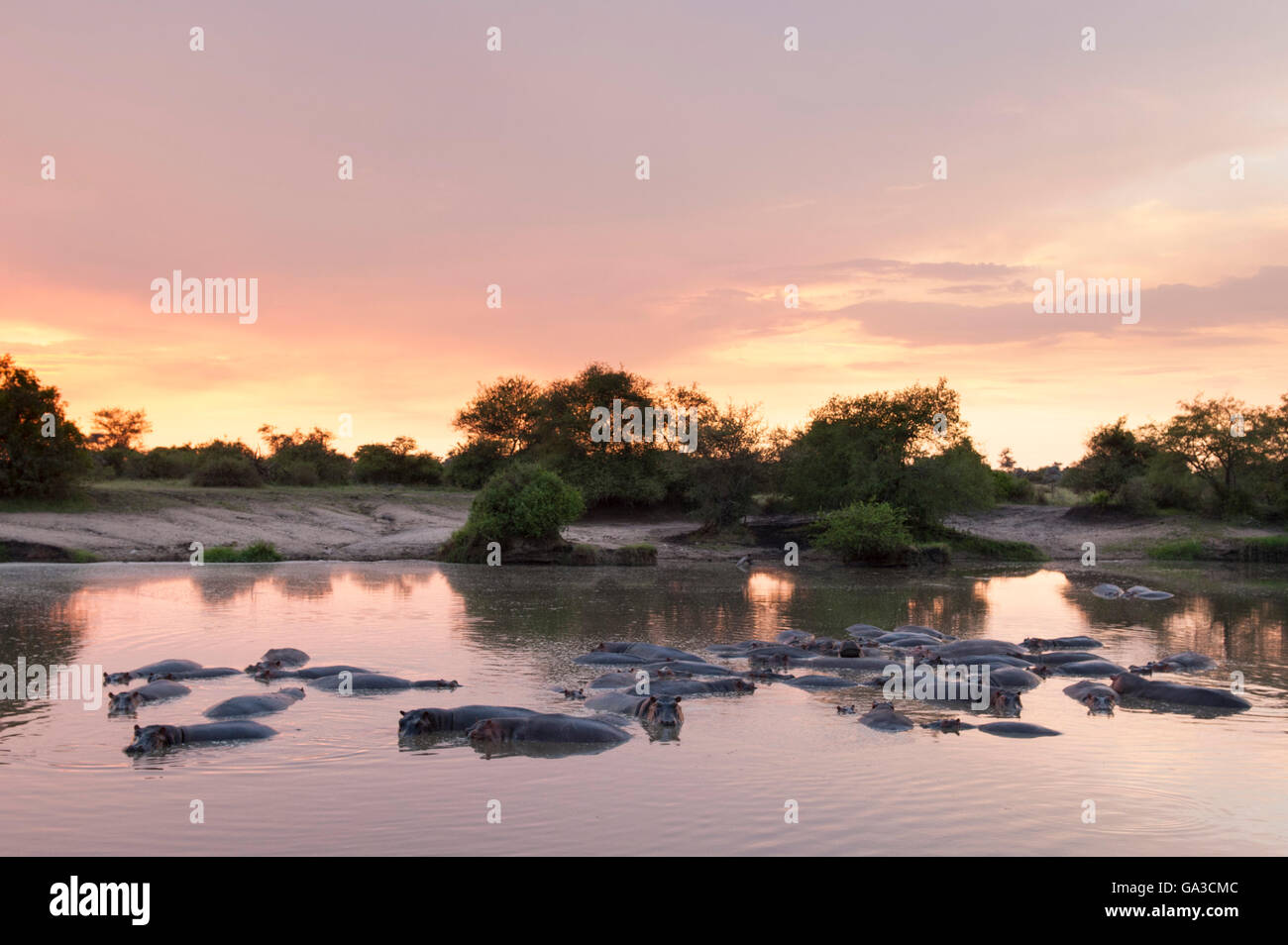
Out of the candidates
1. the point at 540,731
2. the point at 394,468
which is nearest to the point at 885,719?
the point at 540,731

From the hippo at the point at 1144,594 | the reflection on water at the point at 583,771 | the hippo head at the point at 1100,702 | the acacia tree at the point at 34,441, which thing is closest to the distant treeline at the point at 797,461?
the acacia tree at the point at 34,441

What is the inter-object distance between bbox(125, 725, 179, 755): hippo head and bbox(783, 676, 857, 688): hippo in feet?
29.2

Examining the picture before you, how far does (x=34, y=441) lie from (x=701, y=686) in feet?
104

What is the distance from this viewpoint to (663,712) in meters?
13.0

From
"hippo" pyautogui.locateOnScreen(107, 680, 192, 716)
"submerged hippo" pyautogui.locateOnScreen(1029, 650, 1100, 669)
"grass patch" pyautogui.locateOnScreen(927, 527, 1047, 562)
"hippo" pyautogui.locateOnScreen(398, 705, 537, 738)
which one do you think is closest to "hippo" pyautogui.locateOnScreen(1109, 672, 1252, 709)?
"submerged hippo" pyautogui.locateOnScreen(1029, 650, 1100, 669)

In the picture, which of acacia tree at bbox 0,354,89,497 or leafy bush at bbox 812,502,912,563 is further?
leafy bush at bbox 812,502,912,563

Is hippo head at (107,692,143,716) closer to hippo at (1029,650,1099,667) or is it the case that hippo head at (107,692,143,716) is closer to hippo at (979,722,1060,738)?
hippo at (979,722,1060,738)

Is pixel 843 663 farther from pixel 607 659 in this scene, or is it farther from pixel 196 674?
pixel 196 674

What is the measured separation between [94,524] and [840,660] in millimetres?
29740

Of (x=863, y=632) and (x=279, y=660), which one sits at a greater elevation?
(x=279, y=660)

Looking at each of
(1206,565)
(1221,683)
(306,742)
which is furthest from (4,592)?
(1206,565)

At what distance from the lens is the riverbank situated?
35.6 metres

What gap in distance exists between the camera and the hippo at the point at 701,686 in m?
15.0
